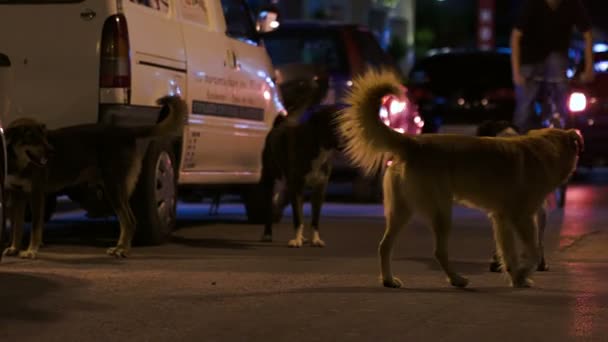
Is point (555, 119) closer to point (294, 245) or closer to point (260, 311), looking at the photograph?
point (294, 245)

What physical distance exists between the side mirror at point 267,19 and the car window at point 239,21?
62mm

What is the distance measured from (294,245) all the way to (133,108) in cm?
172

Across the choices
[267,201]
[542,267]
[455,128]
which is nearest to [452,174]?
[542,267]

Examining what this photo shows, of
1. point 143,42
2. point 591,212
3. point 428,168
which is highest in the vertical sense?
point 143,42

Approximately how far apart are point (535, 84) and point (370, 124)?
4919 millimetres

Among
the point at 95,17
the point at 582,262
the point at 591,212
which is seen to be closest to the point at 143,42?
the point at 95,17

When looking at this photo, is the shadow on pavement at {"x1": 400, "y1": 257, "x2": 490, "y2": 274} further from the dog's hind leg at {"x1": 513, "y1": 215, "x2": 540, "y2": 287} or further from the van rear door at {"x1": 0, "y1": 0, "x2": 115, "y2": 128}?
the van rear door at {"x1": 0, "y1": 0, "x2": 115, "y2": 128}

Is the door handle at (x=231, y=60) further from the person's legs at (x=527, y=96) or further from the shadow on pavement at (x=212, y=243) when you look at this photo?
the person's legs at (x=527, y=96)

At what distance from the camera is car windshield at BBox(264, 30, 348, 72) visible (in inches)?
618

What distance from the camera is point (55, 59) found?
980 cm

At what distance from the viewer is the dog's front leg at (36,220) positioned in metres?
9.59

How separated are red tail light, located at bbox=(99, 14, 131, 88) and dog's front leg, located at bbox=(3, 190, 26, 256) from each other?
97 centimetres

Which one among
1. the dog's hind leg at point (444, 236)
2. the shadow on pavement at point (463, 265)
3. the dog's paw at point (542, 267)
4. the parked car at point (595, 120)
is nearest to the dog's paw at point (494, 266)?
the shadow on pavement at point (463, 265)

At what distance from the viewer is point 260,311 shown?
279 inches
